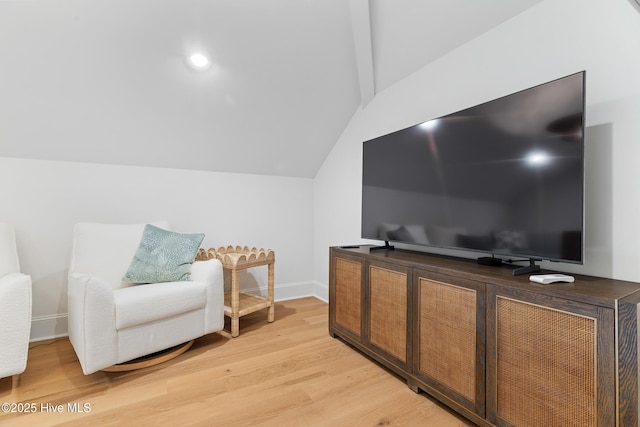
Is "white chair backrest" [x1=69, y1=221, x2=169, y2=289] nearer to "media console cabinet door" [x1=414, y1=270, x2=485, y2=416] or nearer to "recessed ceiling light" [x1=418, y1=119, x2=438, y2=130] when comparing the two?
"media console cabinet door" [x1=414, y1=270, x2=485, y2=416]

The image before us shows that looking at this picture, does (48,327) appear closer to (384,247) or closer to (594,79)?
(384,247)

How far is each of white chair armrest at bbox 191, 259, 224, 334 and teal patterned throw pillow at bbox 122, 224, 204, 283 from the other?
0.12 metres

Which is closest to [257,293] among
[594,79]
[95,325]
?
[95,325]

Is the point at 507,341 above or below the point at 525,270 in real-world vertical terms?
below

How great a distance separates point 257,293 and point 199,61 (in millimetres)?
2266

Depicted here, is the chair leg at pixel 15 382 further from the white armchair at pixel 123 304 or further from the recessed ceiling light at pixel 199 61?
the recessed ceiling light at pixel 199 61

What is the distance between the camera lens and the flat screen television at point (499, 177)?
4.06 feet

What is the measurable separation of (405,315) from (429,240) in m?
0.48

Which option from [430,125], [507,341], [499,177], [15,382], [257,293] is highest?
[430,125]

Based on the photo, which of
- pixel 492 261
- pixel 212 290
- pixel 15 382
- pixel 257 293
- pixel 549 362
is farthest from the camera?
pixel 257 293

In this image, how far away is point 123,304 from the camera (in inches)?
68.5

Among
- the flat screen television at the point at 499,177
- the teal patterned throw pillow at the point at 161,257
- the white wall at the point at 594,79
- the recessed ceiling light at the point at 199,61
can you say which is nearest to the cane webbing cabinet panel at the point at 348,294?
the flat screen television at the point at 499,177

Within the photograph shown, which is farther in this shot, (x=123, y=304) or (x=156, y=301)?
(x=156, y=301)

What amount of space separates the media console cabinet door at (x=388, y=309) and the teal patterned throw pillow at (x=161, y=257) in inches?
54.0
